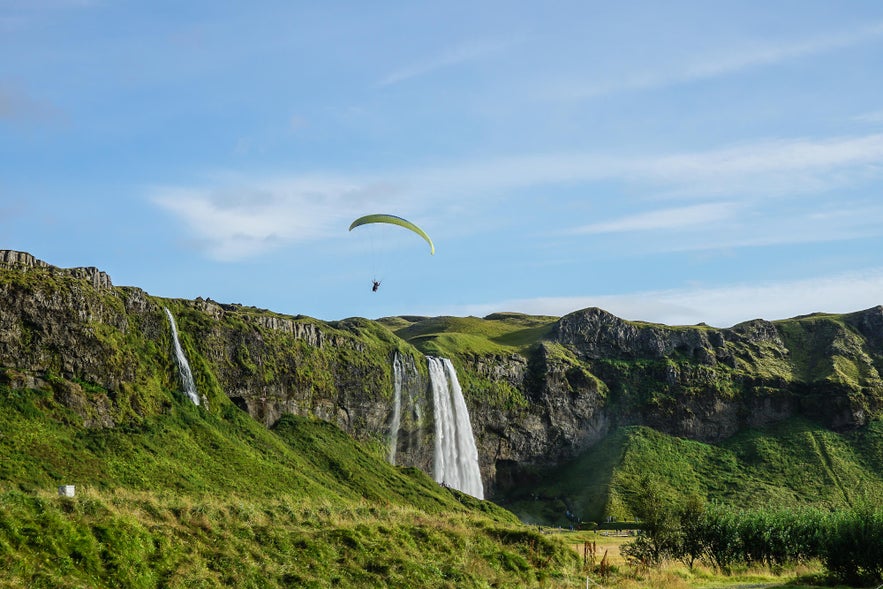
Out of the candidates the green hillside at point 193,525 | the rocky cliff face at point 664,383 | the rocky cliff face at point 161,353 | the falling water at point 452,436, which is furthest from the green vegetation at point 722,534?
the rocky cliff face at point 664,383

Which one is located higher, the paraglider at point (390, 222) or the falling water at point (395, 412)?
the paraglider at point (390, 222)

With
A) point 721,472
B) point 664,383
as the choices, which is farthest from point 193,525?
point 664,383

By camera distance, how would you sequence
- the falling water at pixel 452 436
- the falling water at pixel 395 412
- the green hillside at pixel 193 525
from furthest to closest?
the falling water at pixel 452 436 → the falling water at pixel 395 412 → the green hillside at pixel 193 525

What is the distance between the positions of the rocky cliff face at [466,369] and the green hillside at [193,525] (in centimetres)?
508

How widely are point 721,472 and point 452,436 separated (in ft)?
141

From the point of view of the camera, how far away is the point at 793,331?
173250 mm

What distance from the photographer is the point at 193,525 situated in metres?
34.0

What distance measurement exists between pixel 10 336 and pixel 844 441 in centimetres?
12300

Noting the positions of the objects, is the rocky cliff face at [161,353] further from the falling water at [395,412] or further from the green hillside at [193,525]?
the green hillside at [193,525]

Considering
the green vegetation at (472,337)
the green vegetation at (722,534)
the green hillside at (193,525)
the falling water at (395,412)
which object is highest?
the green vegetation at (472,337)

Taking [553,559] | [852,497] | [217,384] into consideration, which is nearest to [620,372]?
[852,497]

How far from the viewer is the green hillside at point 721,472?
128 meters

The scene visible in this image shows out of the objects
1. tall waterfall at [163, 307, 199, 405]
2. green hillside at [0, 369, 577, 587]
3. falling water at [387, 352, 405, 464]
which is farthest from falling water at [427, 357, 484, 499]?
tall waterfall at [163, 307, 199, 405]

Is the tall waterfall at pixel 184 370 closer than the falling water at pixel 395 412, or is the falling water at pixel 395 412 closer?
the tall waterfall at pixel 184 370
